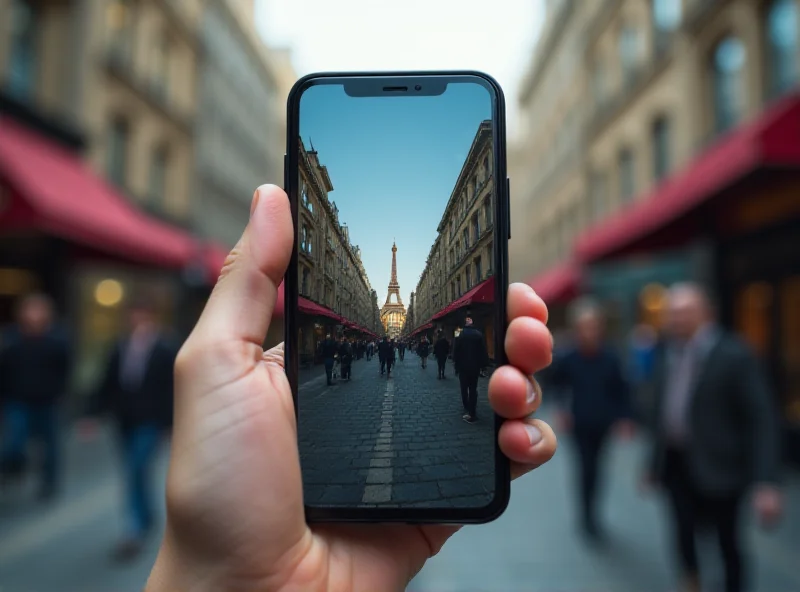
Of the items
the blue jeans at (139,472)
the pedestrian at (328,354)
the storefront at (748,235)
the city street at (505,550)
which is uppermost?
the storefront at (748,235)

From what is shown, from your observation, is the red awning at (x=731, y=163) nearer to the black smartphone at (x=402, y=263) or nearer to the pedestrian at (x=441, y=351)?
the black smartphone at (x=402, y=263)

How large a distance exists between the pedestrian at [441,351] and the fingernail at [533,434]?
0.94 ft

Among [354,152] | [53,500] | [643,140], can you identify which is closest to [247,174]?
[643,140]

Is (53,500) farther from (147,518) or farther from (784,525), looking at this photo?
(784,525)

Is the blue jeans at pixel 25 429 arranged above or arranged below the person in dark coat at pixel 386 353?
below

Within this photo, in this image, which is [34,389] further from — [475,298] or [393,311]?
[475,298]

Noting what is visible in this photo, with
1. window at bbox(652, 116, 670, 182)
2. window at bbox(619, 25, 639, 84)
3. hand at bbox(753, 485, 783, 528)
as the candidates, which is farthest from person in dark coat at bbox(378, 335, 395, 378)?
window at bbox(619, 25, 639, 84)

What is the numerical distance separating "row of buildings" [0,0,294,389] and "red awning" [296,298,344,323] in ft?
23.6

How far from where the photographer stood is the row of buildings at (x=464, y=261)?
171 centimetres

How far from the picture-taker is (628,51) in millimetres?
17453

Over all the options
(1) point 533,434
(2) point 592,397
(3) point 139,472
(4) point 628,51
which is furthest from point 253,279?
(4) point 628,51

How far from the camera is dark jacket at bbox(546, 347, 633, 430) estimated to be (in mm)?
5992

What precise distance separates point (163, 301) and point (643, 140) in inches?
552

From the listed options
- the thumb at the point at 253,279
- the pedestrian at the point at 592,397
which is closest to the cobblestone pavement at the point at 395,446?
the thumb at the point at 253,279
